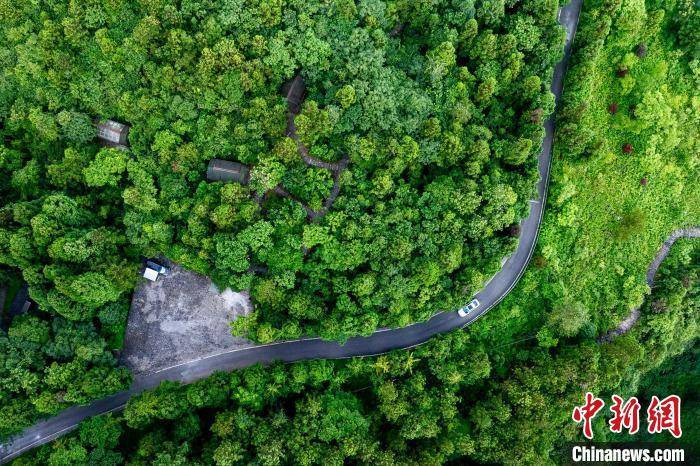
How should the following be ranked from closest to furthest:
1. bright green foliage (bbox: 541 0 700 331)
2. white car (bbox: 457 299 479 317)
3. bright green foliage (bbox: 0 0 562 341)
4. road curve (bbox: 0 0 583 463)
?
1. bright green foliage (bbox: 0 0 562 341)
2. road curve (bbox: 0 0 583 463)
3. white car (bbox: 457 299 479 317)
4. bright green foliage (bbox: 541 0 700 331)

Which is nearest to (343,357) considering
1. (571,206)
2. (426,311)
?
(426,311)

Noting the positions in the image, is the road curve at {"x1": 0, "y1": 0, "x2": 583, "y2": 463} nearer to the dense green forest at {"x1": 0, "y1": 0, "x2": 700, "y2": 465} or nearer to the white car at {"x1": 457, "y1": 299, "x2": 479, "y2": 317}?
the white car at {"x1": 457, "y1": 299, "x2": 479, "y2": 317}

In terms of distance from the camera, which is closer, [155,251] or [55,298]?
[55,298]

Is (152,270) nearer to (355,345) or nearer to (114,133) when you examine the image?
(114,133)

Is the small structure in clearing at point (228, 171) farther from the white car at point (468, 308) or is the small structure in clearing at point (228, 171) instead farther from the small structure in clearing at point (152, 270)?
the white car at point (468, 308)

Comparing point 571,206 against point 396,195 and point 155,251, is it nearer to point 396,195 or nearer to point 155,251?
point 396,195

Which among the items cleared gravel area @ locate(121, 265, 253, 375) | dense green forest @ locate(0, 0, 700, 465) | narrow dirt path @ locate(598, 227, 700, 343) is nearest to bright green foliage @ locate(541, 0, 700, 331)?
dense green forest @ locate(0, 0, 700, 465)
